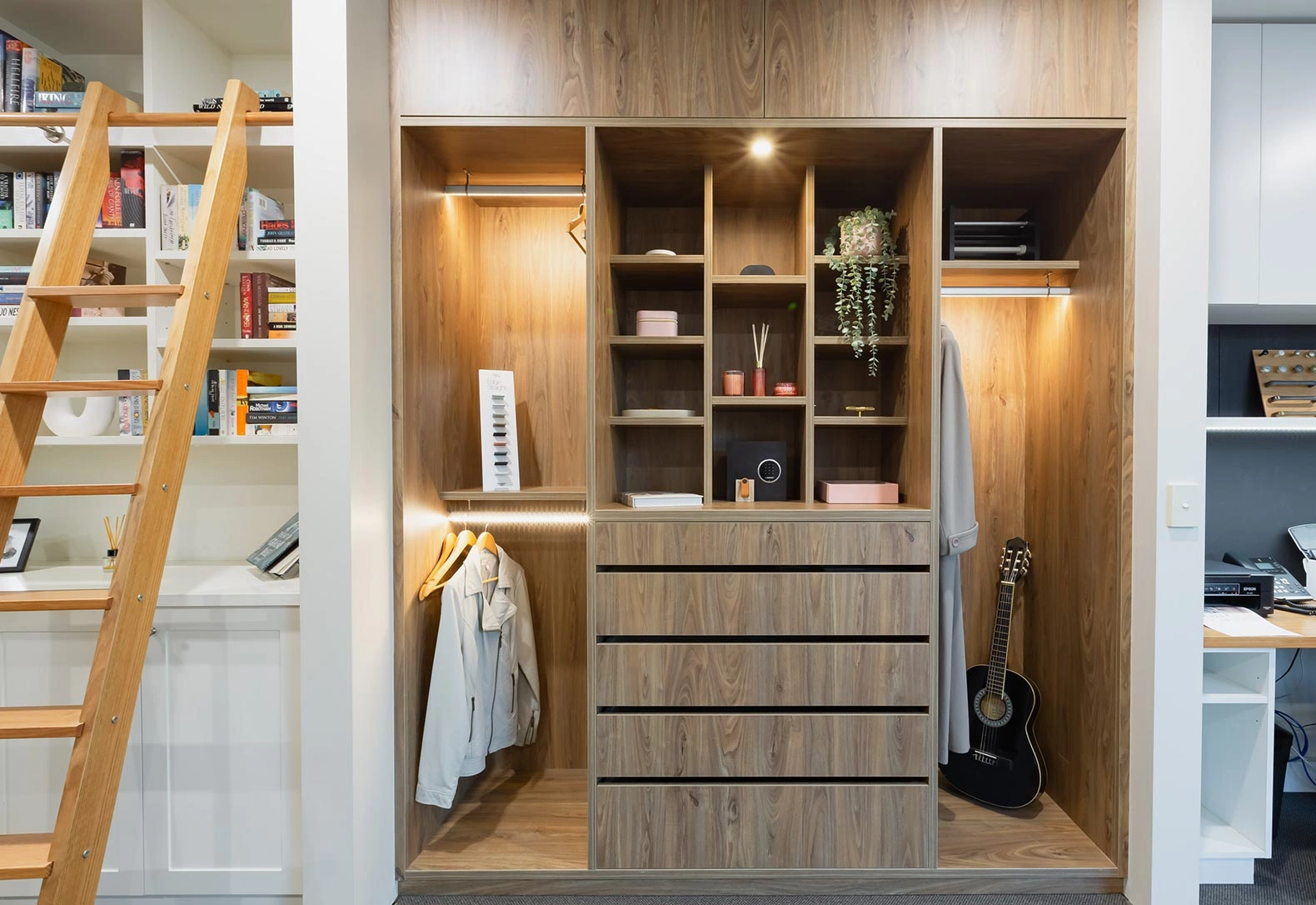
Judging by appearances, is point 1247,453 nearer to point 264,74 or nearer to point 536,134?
point 536,134

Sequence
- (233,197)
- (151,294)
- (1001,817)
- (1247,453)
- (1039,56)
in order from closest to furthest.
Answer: (151,294) → (233,197) → (1039,56) → (1001,817) → (1247,453)

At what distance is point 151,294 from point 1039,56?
8.14 ft

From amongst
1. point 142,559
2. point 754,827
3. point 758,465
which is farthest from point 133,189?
point 754,827

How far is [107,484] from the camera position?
5.62ft

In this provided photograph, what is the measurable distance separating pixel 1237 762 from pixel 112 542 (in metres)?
3.51

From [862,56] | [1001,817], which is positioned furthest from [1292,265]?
[1001,817]

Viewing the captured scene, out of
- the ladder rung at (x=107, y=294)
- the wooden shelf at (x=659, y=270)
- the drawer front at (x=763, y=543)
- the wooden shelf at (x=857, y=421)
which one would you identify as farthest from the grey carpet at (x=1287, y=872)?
the ladder rung at (x=107, y=294)

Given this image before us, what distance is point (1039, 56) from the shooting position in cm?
210

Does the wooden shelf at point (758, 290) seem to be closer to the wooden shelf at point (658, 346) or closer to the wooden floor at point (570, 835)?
the wooden shelf at point (658, 346)

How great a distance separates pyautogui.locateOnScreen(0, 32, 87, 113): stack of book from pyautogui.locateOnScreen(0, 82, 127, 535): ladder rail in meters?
0.37

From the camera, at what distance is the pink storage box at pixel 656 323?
2.47m

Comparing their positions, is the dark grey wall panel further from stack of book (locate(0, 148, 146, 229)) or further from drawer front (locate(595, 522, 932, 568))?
stack of book (locate(0, 148, 146, 229))

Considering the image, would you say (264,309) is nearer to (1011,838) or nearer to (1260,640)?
(1011,838)

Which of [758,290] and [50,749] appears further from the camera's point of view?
[758,290]
